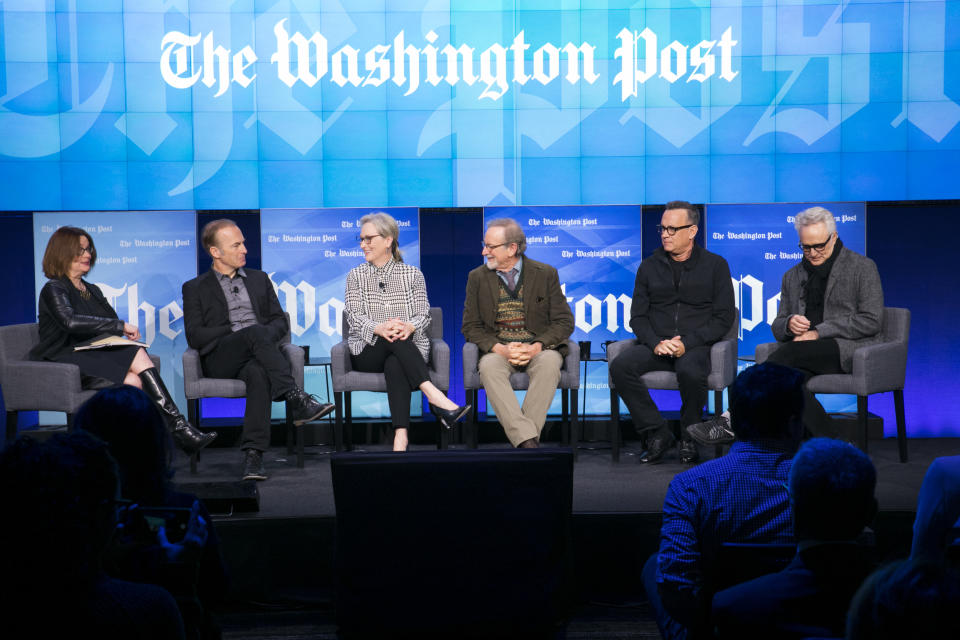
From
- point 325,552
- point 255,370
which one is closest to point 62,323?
point 255,370

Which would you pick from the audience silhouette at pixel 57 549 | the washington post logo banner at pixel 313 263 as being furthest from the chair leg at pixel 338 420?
the audience silhouette at pixel 57 549

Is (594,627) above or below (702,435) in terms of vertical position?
below

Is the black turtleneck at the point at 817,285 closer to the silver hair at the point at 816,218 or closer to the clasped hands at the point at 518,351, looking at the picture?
the silver hair at the point at 816,218

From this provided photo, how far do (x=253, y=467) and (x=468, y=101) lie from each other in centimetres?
321

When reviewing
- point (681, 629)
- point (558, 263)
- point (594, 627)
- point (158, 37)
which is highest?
point (158, 37)

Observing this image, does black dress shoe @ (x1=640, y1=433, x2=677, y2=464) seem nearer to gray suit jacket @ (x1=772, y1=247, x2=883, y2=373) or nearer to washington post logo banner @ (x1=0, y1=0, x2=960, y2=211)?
gray suit jacket @ (x1=772, y1=247, x2=883, y2=373)

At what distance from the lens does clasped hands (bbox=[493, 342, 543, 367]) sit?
15.9ft

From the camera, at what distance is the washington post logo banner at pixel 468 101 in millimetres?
6348

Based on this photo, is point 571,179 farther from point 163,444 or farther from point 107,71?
point 163,444

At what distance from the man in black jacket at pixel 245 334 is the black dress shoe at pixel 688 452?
186 cm

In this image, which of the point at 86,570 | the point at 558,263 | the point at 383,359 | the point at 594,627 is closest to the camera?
the point at 86,570

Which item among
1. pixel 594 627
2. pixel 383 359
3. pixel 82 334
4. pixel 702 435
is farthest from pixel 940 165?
pixel 82 334

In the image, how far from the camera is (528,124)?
21.3 feet

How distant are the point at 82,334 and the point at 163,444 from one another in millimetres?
3048
